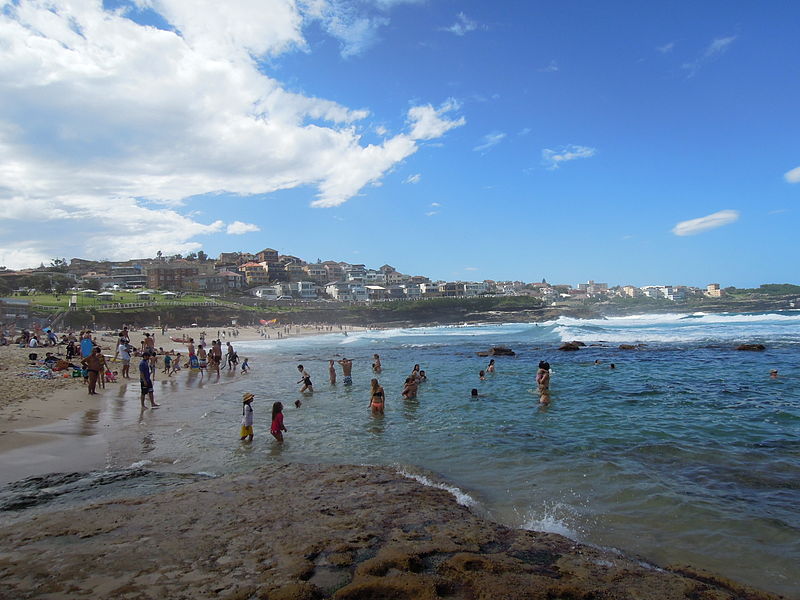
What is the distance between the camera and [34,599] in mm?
3445

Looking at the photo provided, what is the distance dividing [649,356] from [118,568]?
28665 millimetres

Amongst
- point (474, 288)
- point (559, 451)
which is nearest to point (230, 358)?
point (559, 451)

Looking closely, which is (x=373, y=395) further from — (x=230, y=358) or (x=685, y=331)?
(x=685, y=331)

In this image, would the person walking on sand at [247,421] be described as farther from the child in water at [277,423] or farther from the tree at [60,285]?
the tree at [60,285]

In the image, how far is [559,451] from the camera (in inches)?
348

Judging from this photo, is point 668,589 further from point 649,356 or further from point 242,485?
point 649,356

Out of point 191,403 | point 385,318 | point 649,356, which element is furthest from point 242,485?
point 385,318

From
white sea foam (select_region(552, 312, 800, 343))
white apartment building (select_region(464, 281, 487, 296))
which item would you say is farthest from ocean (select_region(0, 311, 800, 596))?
white apartment building (select_region(464, 281, 487, 296))

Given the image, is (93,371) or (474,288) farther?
(474,288)

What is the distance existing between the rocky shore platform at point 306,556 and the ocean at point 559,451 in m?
0.90

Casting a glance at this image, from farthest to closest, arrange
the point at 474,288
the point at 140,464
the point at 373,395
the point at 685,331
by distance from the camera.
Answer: the point at 474,288 < the point at 685,331 < the point at 373,395 < the point at 140,464

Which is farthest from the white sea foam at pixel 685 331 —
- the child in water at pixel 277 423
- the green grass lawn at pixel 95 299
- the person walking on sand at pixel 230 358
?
the green grass lawn at pixel 95 299

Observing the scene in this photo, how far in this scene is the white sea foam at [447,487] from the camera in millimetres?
6394

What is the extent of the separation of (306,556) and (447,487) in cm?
322
